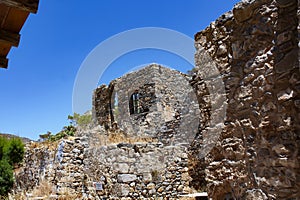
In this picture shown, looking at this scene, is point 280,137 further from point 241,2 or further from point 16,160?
point 16,160

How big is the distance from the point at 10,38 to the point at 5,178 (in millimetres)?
10129

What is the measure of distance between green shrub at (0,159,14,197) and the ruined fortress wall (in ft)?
33.1

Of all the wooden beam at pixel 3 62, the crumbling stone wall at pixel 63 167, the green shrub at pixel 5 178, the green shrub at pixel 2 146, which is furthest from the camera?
the green shrub at pixel 2 146

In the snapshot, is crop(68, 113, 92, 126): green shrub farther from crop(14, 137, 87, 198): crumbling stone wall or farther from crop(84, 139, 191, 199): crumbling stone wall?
crop(84, 139, 191, 199): crumbling stone wall

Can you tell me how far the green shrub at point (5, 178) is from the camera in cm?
1026

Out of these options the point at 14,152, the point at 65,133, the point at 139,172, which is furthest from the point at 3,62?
the point at 14,152

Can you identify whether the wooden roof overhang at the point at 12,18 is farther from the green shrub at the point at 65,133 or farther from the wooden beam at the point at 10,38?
the green shrub at the point at 65,133

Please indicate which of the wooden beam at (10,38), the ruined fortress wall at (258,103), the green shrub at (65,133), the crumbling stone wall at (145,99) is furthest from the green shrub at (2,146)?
the ruined fortress wall at (258,103)

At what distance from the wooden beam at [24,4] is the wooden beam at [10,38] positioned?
0.50 metres

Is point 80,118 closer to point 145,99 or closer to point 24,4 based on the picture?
point 145,99

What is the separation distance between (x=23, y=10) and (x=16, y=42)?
1.62ft

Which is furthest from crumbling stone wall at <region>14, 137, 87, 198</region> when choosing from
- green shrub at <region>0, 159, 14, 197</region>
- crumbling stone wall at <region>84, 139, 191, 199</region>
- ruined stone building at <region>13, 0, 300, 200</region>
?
ruined stone building at <region>13, 0, 300, 200</region>

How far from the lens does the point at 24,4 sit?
2072 mm

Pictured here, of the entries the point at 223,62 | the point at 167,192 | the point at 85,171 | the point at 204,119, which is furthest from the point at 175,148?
the point at 223,62
